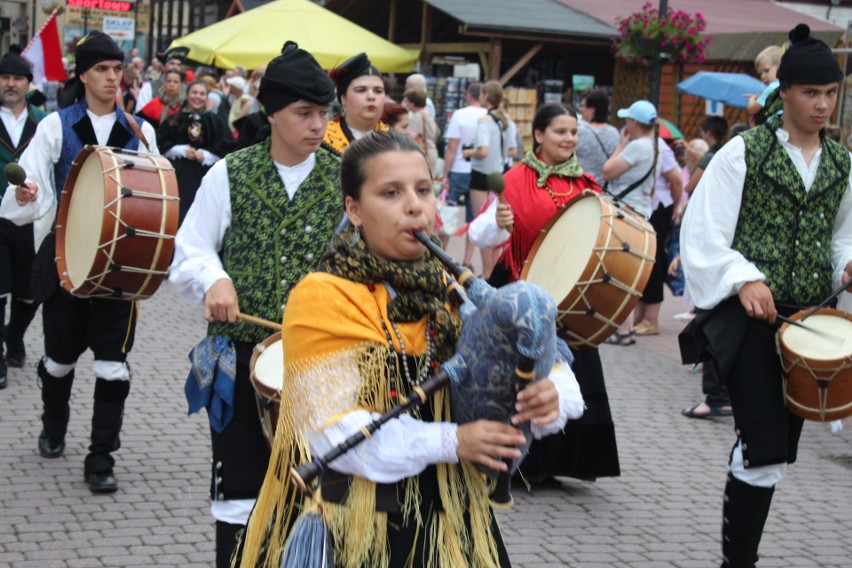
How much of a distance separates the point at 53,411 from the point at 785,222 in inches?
144

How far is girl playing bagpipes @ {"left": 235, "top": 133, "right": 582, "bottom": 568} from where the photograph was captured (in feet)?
8.06

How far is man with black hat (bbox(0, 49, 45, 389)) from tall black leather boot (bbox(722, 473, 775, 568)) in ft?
15.1

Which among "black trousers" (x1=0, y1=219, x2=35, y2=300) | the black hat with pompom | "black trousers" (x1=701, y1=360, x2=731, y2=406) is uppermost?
the black hat with pompom

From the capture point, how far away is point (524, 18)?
20875 mm

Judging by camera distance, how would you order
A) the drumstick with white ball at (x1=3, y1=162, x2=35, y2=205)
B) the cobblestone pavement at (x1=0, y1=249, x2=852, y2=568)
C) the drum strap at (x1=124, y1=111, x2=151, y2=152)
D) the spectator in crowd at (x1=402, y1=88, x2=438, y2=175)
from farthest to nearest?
the spectator in crowd at (x1=402, y1=88, x2=438, y2=175), the drum strap at (x1=124, y1=111, x2=151, y2=152), the drumstick with white ball at (x1=3, y1=162, x2=35, y2=205), the cobblestone pavement at (x1=0, y1=249, x2=852, y2=568)

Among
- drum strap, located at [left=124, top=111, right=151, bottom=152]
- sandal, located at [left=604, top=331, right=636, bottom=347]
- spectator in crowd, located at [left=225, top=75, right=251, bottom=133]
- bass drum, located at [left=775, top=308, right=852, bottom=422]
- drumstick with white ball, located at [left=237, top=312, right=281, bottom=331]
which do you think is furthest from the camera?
spectator in crowd, located at [left=225, top=75, right=251, bottom=133]

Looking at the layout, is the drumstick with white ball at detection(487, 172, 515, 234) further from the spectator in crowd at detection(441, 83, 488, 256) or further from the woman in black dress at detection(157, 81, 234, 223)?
the spectator in crowd at detection(441, 83, 488, 256)

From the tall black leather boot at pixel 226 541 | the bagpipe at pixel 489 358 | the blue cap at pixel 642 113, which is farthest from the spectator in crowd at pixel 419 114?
the bagpipe at pixel 489 358

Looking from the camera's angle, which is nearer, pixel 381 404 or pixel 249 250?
pixel 381 404

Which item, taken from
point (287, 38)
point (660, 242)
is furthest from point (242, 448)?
point (287, 38)

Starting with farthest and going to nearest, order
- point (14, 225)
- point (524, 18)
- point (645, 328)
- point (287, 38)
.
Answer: point (524, 18), point (287, 38), point (645, 328), point (14, 225)

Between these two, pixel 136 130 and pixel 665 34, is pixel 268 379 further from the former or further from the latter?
pixel 665 34

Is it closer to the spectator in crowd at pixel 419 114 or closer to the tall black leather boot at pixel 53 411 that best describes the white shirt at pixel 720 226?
the tall black leather boot at pixel 53 411

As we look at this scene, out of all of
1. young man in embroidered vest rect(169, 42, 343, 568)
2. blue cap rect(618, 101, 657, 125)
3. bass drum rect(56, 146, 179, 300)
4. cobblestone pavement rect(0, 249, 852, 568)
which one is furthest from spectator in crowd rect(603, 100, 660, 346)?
young man in embroidered vest rect(169, 42, 343, 568)
